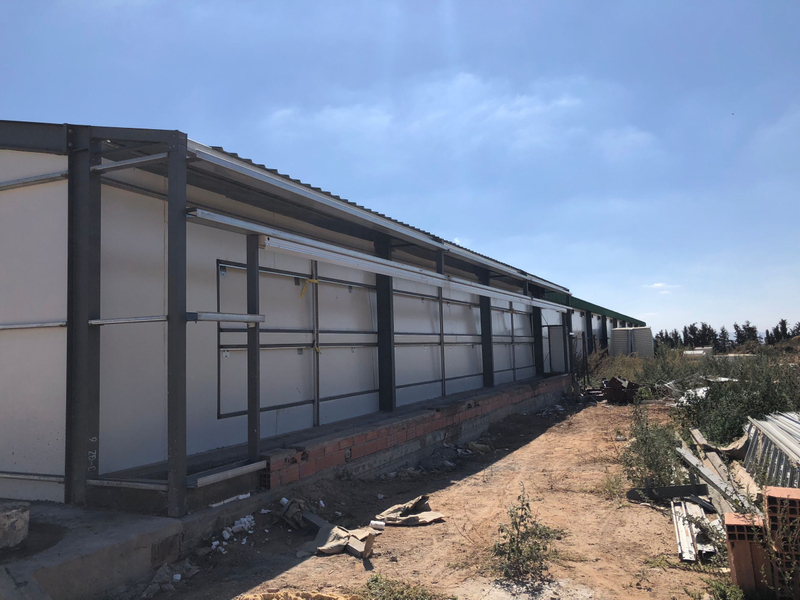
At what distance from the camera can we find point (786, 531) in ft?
12.5

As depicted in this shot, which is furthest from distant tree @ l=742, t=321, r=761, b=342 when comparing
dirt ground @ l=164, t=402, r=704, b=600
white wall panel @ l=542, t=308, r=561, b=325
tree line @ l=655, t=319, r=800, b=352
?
dirt ground @ l=164, t=402, r=704, b=600

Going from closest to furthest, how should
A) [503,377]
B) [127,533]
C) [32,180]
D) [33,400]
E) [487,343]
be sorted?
[127,533]
[33,400]
[32,180]
[487,343]
[503,377]

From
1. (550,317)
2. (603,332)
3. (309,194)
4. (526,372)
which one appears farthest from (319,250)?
(603,332)

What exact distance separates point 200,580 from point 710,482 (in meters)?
5.69

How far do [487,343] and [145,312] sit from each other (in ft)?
30.8

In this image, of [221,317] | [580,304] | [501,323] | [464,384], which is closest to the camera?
[221,317]

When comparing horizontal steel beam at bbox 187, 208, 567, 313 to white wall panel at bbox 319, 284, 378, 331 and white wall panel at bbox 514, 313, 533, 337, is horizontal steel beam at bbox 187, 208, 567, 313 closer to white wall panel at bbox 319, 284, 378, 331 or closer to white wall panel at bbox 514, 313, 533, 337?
white wall panel at bbox 319, 284, 378, 331

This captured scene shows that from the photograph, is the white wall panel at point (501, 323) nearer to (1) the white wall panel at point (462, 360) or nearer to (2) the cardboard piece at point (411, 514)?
(1) the white wall panel at point (462, 360)

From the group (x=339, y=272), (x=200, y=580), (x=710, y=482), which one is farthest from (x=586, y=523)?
(x=339, y=272)

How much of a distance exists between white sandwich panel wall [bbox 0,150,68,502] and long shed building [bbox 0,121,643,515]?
0.05ft

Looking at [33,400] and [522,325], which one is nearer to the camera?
[33,400]

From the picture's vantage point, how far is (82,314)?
204 inches

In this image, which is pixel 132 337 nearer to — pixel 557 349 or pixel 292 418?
pixel 292 418

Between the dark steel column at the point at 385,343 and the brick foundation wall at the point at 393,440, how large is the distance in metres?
0.66
